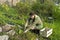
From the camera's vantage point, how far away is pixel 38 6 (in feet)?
38.3

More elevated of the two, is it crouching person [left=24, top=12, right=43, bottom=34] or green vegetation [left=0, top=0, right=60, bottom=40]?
crouching person [left=24, top=12, right=43, bottom=34]

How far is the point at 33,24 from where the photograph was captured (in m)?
7.80

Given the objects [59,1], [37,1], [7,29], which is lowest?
[59,1]

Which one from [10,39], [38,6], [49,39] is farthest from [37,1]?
[10,39]

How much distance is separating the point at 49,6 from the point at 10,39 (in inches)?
194

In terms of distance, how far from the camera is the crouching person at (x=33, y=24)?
7656 mm

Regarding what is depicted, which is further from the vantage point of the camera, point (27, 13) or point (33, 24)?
point (27, 13)

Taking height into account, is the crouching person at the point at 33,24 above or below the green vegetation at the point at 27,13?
above

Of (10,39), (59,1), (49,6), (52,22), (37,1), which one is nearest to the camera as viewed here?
(10,39)

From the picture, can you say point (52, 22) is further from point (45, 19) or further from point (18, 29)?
point (18, 29)

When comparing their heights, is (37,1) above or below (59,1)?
above

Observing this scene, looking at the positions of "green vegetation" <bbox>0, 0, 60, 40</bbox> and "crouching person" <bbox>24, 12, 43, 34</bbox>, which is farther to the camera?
"green vegetation" <bbox>0, 0, 60, 40</bbox>

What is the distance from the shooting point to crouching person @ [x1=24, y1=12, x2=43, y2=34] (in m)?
7.66

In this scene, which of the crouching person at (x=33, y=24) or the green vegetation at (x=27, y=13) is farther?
the green vegetation at (x=27, y=13)
